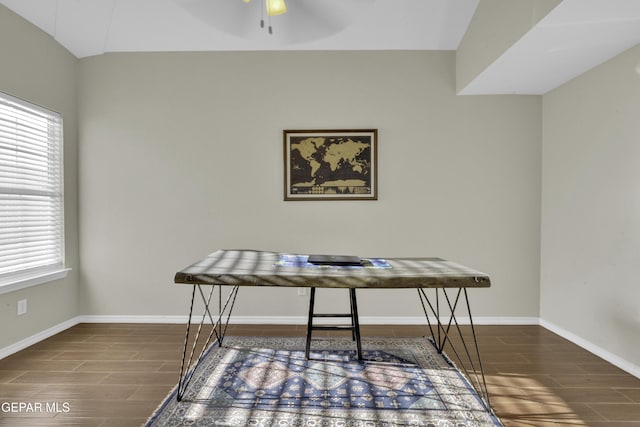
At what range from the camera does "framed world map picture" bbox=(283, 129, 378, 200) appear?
362cm

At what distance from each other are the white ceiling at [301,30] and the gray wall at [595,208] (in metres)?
0.24

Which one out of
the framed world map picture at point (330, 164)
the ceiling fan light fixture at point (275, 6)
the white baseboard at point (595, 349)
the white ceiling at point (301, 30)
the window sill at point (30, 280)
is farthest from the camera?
the framed world map picture at point (330, 164)

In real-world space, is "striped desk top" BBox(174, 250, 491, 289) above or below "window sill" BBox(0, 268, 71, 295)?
above

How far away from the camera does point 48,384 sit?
7.84 ft

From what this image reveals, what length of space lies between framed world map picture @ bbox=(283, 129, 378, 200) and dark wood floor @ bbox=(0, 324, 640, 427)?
4.27ft

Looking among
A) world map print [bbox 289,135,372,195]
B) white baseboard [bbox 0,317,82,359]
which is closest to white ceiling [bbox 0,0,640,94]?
world map print [bbox 289,135,372,195]

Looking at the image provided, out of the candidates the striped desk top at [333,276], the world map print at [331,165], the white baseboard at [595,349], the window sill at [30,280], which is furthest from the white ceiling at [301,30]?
the white baseboard at [595,349]

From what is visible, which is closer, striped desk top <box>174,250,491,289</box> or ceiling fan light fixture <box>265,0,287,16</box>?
striped desk top <box>174,250,491,289</box>

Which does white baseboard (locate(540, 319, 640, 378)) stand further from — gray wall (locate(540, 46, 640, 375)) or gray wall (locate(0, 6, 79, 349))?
gray wall (locate(0, 6, 79, 349))

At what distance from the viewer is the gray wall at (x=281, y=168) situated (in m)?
3.64

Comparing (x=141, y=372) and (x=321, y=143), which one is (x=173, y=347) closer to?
(x=141, y=372)

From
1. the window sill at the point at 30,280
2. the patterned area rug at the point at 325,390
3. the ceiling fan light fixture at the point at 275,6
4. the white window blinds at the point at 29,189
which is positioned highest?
the ceiling fan light fixture at the point at 275,6

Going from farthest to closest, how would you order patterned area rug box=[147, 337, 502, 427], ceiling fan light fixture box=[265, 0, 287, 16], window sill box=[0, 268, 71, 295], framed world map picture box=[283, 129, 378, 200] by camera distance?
framed world map picture box=[283, 129, 378, 200], window sill box=[0, 268, 71, 295], ceiling fan light fixture box=[265, 0, 287, 16], patterned area rug box=[147, 337, 502, 427]

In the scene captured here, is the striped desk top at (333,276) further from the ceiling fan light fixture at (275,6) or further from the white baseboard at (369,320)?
the ceiling fan light fixture at (275,6)
